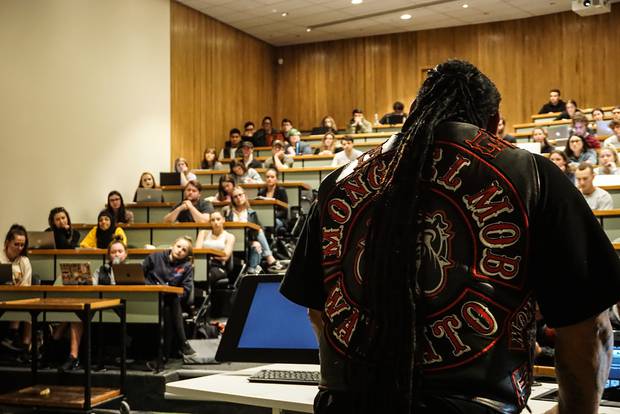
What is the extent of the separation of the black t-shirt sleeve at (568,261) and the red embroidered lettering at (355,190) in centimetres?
30

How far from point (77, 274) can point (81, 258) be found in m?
0.98

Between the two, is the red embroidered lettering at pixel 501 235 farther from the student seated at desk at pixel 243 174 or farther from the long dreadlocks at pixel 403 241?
the student seated at desk at pixel 243 174

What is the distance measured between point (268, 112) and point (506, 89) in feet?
16.2

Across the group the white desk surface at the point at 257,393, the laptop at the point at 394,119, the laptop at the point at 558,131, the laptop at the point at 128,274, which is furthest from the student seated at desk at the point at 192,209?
the white desk surface at the point at 257,393

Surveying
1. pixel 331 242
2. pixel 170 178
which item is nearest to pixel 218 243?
pixel 170 178

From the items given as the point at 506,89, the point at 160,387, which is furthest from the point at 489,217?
the point at 506,89

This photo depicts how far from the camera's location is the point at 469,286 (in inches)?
47.4

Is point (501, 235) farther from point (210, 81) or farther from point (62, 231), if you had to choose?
point (210, 81)

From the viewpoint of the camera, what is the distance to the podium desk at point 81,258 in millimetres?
6945

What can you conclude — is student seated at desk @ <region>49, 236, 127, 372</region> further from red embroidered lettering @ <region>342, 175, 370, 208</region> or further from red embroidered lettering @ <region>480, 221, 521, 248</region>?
red embroidered lettering @ <region>480, 221, 521, 248</region>

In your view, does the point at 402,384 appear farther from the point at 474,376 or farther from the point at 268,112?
the point at 268,112

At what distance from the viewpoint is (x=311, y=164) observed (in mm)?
11734

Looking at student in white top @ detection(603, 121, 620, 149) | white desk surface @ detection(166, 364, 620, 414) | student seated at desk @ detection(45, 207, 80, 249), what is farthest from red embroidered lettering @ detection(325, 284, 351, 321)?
student in white top @ detection(603, 121, 620, 149)

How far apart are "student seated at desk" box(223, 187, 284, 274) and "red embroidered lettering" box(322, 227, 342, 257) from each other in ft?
20.2
